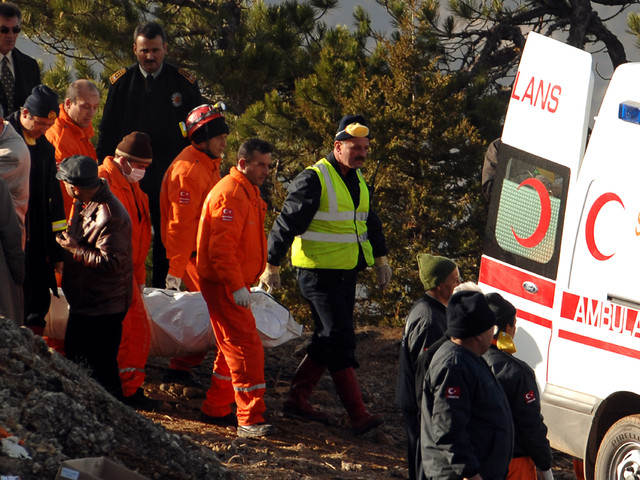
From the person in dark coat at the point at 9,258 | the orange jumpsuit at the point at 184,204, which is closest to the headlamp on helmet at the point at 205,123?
the orange jumpsuit at the point at 184,204

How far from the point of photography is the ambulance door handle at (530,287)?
5742mm

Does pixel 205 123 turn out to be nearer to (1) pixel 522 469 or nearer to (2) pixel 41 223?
(2) pixel 41 223

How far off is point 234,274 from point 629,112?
2.28 meters

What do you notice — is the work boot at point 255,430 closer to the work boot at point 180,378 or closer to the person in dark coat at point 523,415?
the work boot at point 180,378

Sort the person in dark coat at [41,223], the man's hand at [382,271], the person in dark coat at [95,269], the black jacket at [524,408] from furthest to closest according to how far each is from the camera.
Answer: the man's hand at [382,271], the person in dark coat at [41,223], the person in dark coat at [95,269], the black jacket at [524,408]

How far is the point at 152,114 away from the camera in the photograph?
7.84m

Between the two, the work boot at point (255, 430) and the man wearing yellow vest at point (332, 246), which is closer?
the work boot at point (255, 430)

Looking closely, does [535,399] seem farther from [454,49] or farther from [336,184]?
[454,49]

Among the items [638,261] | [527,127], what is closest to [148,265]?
[527,127]

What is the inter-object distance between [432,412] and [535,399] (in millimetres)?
606

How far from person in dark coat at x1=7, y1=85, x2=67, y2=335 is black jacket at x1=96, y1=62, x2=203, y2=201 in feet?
4.58

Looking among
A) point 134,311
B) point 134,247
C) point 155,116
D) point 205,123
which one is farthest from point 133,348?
point 155,116

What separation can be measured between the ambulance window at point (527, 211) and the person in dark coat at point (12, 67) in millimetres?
3241

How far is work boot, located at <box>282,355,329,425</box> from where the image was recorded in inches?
267
